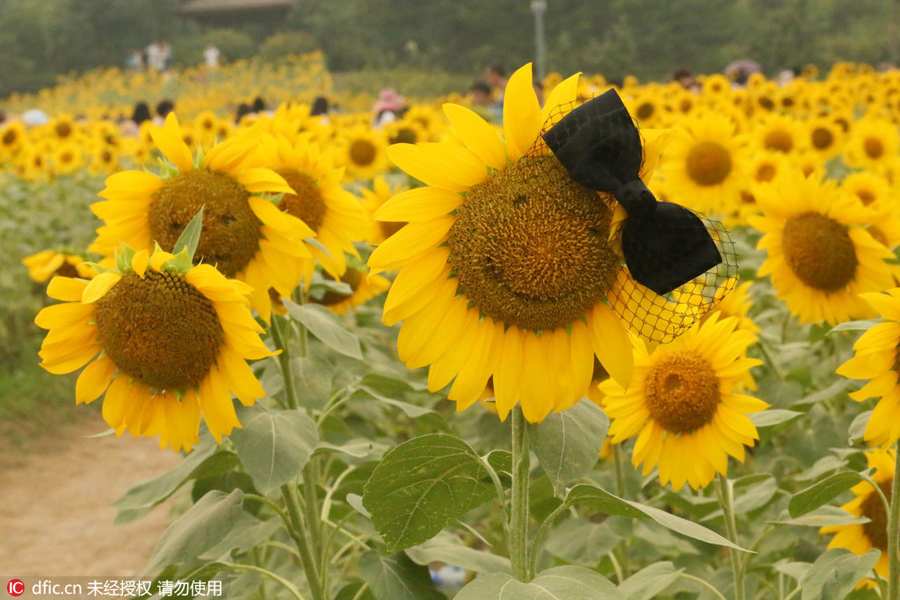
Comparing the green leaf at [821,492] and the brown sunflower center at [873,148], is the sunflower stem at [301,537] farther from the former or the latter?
the brown sunflower center at [873,148]

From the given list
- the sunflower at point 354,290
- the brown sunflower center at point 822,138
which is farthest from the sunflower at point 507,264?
the brown sunflower center at point 822,138

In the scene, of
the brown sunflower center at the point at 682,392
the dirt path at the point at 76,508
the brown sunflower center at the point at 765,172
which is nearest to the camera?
the brown sunflower center at the point at 682,392

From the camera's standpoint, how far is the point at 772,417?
1.82 metres

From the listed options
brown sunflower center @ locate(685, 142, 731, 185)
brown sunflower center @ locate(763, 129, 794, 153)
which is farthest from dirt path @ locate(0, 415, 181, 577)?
brown sunflower center @ locate(763, 129, 794, 153)

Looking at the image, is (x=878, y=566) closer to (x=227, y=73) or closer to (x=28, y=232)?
(x=28, y=232)

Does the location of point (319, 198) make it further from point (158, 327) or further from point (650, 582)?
point (650, 582)

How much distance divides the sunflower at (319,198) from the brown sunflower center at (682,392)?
733 mm

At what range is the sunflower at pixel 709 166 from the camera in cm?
408

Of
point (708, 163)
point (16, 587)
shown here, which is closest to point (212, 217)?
point (16, 587)

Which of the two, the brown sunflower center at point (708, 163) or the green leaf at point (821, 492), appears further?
the brown sunflower center at point (708, 163)

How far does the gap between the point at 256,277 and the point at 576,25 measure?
2979 centimetres

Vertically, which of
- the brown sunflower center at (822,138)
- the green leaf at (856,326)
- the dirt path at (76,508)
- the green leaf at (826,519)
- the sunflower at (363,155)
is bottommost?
the dirt path at (76,508)

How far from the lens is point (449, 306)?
1245mm

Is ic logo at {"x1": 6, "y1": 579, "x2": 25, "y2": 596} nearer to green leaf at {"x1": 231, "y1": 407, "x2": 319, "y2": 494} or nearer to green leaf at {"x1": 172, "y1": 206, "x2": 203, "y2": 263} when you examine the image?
green leaf at {"x1": 231, "y1": 407, "x2": 319, "y2": 494}
